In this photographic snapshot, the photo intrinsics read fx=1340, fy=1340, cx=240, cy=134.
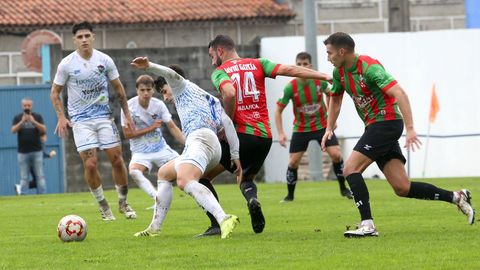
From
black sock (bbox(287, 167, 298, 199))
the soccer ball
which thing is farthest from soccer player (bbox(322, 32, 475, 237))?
black sock (bbox(287, 167, 298, 199))

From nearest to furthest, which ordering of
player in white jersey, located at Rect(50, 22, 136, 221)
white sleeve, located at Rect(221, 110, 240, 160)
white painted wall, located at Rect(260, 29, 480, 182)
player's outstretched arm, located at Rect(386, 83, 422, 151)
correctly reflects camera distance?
player's outstretched arm, located at Rect(386, 83, 422, 151) < white sleeve, located at Rect(221, 110, 240, 160) < player in white jersey, located at Rect(50, 22, 136, 221) < white painted wall, located at Rect(260, 29, 480, 182)

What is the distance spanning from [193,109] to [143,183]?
685 cm

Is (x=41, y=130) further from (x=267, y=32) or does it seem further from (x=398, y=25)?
(x=267, y=32)

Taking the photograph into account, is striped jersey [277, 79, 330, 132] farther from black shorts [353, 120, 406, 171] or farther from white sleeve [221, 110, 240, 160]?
black shorts [353, 120, 406, 171]

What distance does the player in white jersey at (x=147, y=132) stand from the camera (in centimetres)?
1892

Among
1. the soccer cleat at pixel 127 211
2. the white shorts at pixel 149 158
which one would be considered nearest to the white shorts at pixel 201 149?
the soccer cleat at pixel 127 211

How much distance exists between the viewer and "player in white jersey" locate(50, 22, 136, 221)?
1580 cm

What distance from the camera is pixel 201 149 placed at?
40.0 feet

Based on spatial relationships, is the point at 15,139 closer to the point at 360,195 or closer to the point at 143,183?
the point at 143,183

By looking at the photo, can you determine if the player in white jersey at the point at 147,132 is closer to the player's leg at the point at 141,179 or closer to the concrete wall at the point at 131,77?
the player's leg at the point at 141,179

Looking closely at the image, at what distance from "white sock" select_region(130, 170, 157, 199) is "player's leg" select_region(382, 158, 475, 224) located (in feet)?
21.9

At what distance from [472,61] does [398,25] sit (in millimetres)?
8685

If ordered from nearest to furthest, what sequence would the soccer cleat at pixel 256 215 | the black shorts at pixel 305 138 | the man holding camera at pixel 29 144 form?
1. the soccer cleat at pixel 256 215
2. the black shorts at pixel 305 138
3. the man holding camera at pixel 29 144

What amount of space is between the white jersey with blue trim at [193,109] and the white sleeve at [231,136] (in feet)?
0.51
